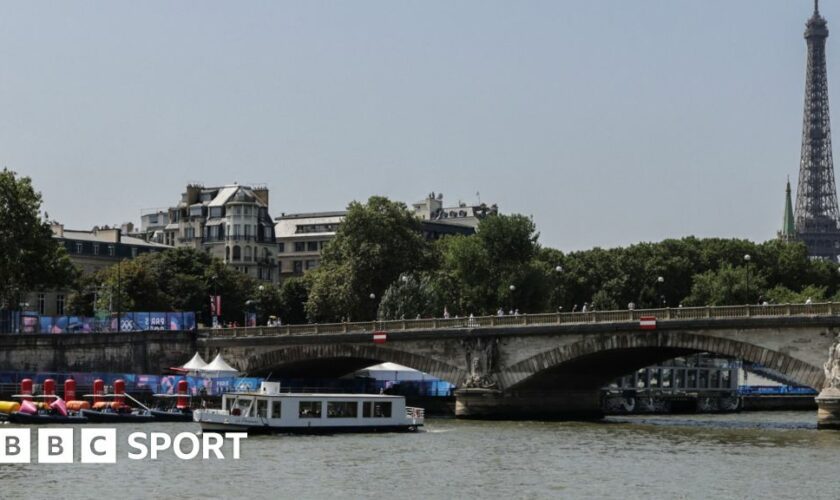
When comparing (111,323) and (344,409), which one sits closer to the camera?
(344,409)

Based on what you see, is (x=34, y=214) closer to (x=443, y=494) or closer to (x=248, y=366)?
(x=248, y=366)

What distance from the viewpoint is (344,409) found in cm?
8862

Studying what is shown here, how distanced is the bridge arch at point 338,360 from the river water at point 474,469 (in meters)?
17.2

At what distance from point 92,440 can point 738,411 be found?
65.7 m

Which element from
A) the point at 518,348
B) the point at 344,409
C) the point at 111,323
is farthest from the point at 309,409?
the point at 111,323

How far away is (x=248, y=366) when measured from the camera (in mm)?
117125

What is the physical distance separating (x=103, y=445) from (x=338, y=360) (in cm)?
4210

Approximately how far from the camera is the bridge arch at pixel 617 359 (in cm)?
9031

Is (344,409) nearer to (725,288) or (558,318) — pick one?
(558,318)

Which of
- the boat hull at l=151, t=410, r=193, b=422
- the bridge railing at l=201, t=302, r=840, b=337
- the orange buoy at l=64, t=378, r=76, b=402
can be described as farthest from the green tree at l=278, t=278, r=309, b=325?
the boat hull at l=151, t=410, r=193, b=422

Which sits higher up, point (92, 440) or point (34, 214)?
point (34, 214)

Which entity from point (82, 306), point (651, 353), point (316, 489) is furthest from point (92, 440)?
point (82, 306)

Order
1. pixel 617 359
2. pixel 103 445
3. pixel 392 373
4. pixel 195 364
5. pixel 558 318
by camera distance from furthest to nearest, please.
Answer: pixel 392 373
pixel 195 364
pixel 617 359
pixel 558 318
pixel 103 445

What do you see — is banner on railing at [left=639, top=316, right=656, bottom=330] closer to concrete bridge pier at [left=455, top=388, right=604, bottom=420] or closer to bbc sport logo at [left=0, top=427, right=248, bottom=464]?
concrete bridge pier at [left=455, top=388, right=604, bottom=420]
